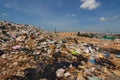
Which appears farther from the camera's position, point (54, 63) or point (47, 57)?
point (47, 57)

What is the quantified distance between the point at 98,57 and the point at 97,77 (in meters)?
2.21

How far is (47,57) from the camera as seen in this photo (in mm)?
5617

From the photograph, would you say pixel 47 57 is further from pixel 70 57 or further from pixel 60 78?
pixel 60 78

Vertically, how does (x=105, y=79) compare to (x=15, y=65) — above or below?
below

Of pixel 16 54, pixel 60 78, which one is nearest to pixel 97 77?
pixel 60 78

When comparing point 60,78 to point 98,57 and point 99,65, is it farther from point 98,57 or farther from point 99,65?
point 98,57

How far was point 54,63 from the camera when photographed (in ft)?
16.8

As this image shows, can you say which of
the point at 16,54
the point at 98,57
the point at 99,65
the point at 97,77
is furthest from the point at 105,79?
the point at 16,54

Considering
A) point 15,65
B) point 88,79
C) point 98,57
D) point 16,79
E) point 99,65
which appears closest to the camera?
point 16,79

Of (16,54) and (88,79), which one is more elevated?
(16,54)

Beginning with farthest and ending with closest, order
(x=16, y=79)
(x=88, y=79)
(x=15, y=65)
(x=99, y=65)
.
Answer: (x=99, y=65), (x=15, y=65), (x=88, y=79), (x=16, y=79)

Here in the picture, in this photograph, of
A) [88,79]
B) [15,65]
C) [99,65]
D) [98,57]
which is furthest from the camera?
[98,57]

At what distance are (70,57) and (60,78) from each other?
1738 millimetres

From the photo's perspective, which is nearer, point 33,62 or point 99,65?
point 33,62
